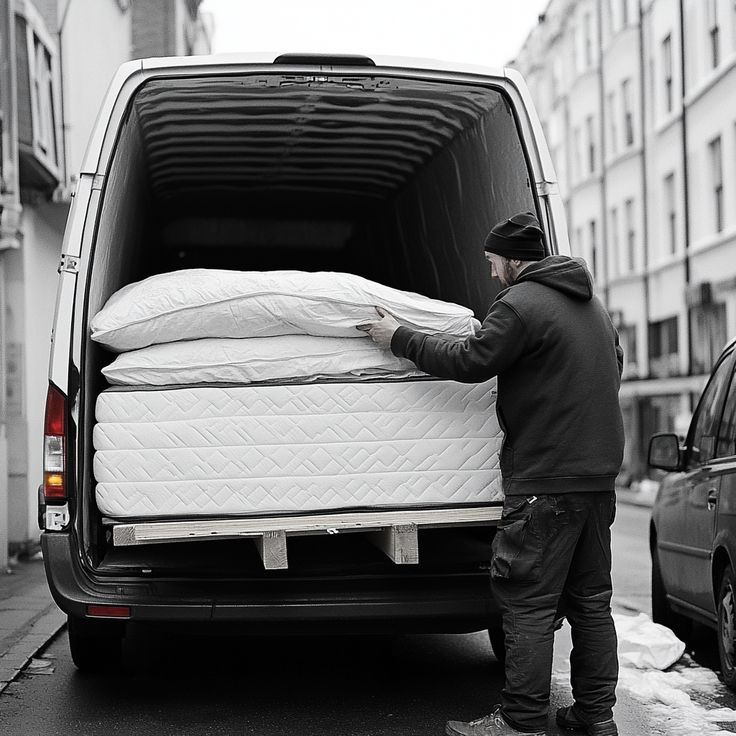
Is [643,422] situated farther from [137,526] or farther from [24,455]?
[137,526]

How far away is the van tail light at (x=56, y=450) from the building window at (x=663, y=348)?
2347 cm

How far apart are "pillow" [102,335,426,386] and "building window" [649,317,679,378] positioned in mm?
22920

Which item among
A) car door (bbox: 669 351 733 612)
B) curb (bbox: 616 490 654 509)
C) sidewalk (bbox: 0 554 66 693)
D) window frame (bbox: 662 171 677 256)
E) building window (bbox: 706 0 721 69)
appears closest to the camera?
car door (bbox: 669 351 733 612)

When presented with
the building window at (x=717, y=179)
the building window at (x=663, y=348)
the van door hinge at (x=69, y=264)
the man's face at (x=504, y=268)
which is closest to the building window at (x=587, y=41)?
the building window at (x=663, y=348)

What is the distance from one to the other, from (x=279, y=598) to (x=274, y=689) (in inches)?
42.7

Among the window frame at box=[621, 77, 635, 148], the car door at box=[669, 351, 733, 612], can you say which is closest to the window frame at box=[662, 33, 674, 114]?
the window frame at box=[621, 77, 635, 148]

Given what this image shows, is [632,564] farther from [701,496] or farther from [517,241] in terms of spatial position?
[517,241]

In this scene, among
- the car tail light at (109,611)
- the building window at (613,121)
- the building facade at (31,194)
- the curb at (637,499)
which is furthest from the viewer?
the building window at (613,121)

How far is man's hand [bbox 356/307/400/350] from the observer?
17.2 feet

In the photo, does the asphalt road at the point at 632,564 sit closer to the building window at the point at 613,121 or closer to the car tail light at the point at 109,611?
the car tail light at the point at 109,611

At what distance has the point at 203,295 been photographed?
17.4ft

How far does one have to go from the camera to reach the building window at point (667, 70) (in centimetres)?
2780

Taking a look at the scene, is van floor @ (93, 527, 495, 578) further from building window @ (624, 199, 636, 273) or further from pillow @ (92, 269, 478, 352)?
building window @ (624, 199, 636, 273)

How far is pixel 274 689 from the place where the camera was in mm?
6102
